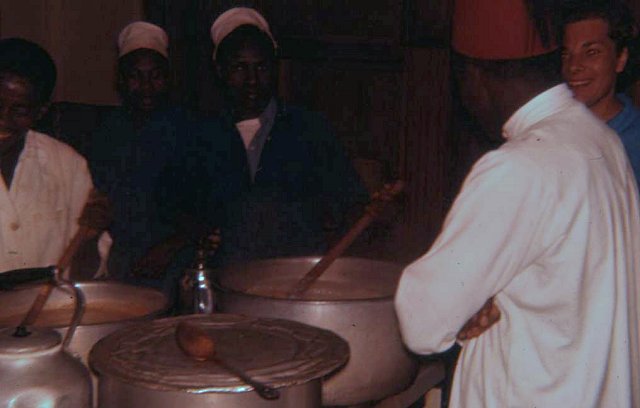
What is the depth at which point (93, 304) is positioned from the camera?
179cm

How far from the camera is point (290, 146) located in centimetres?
247

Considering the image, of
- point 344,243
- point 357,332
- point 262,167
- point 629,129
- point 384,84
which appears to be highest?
point 384,84

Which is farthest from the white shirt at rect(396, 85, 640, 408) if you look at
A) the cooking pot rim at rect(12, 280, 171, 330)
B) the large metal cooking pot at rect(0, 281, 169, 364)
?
the large metal cooking pot at rect(0, 281, 169, 364)

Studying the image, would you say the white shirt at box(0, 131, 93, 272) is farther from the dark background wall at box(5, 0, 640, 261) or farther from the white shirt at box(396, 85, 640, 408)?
the dark background wall at box(5, 0, 640, 261)

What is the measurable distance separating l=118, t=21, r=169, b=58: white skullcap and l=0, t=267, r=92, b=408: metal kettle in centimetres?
149

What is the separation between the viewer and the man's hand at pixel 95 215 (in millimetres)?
1829

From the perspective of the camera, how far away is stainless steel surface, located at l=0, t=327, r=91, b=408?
1242mm

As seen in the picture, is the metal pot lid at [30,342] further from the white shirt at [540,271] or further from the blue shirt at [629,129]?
the blue shirt at [629,129]

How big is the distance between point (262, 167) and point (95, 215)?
2.27ft

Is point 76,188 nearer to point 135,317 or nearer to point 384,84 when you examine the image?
point 135,317

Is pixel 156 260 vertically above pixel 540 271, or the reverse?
pixel 540 271

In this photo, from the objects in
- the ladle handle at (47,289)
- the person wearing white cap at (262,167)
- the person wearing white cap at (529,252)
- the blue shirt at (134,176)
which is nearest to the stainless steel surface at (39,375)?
the ladle handle at (47,289)

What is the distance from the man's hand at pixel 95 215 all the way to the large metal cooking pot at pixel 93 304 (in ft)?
0.38

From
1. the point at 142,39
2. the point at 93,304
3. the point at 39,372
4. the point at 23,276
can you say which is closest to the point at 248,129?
the point at 142,39
